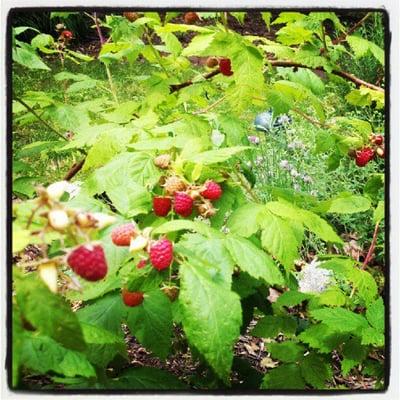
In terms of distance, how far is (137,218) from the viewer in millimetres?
1017

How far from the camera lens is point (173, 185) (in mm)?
909

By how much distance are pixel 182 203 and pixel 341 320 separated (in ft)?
1.59

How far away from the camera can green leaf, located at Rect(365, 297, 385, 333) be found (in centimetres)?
115

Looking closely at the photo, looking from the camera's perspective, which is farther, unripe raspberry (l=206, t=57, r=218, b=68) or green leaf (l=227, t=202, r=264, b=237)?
unripe raspberry (l=206, t=57, r=218, b=68)

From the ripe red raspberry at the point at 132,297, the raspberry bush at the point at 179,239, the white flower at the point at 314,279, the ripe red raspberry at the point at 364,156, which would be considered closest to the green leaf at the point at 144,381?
the raspberry bush at the point at 179,239

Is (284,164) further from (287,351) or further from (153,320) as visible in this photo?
(153,320)

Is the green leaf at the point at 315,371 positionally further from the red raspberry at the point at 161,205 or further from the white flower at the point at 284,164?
the white flower at the point at 284,164

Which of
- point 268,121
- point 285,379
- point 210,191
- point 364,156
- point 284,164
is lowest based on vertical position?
point 285,379

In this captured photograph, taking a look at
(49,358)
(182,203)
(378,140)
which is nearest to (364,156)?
(378,140)

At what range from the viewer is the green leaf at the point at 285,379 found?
46.6 inches

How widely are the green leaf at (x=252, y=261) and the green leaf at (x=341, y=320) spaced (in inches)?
13.1

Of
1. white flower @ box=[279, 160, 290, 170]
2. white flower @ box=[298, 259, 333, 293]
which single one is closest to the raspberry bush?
white flower @ box=[298, 259, 333, 293]

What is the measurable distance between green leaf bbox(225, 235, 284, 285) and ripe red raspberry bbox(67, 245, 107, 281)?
12.7 inches

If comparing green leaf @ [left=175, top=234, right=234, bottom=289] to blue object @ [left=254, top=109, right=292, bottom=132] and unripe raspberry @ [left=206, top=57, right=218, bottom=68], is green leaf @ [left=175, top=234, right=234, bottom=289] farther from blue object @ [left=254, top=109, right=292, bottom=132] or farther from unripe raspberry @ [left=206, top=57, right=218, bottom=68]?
blue object @ [left=254, top=109, right=292, bottom=132]
